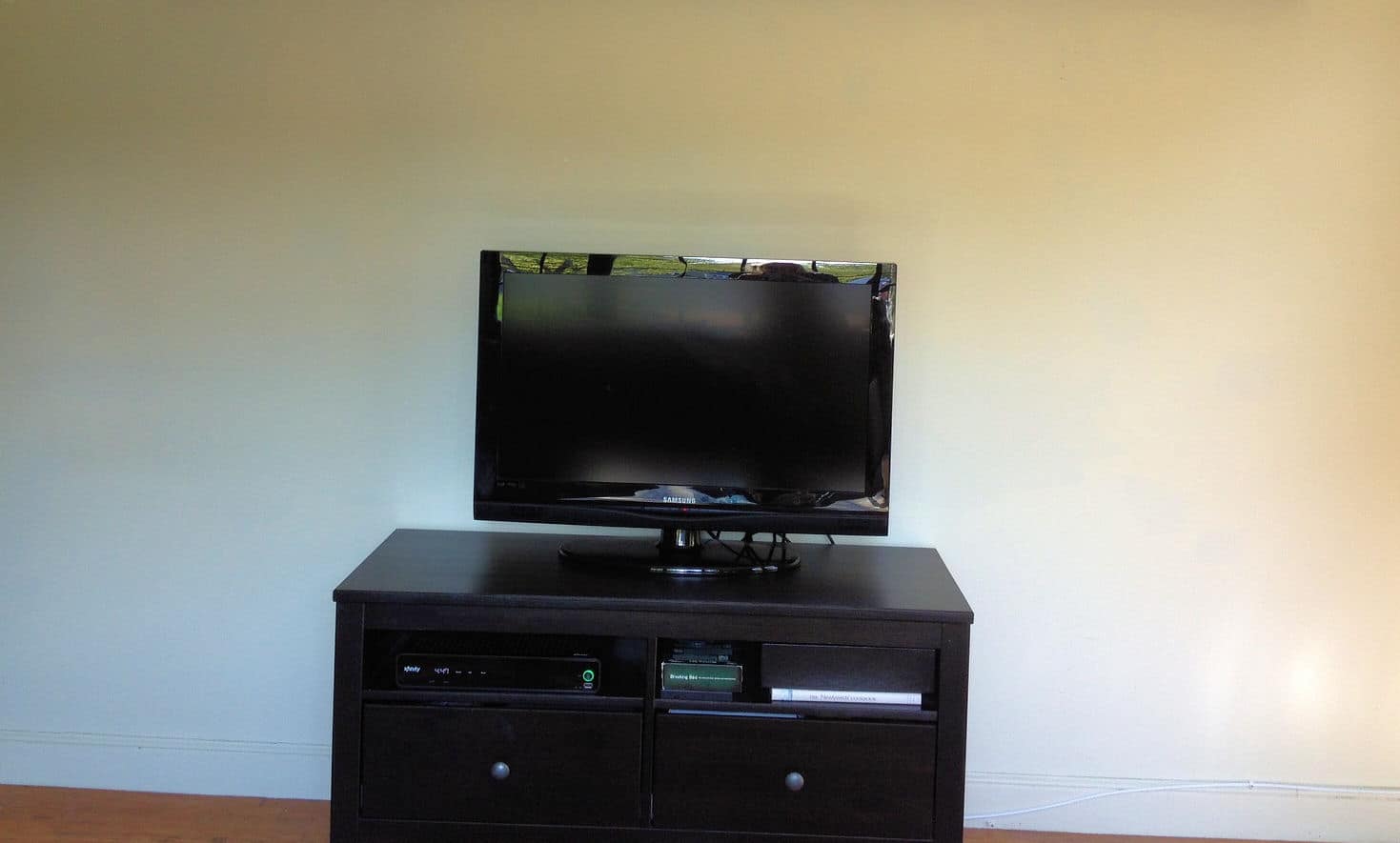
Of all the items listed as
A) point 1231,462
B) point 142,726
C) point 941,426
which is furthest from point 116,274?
point 1231,462

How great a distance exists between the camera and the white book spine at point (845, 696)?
2.04 m

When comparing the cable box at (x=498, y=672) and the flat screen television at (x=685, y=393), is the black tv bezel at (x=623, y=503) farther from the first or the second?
the cable box at (x=498, y=672)

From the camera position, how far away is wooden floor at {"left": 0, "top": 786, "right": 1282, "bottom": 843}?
91.2 inches

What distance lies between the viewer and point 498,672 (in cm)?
207

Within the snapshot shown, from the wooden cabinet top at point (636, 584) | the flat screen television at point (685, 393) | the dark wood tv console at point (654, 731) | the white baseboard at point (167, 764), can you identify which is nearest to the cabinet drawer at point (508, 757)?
the dark wood tv console at point (654, 731)

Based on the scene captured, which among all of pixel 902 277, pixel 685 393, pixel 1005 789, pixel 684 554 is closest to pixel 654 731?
pixel 684 554

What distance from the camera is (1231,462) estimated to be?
95.2 inches

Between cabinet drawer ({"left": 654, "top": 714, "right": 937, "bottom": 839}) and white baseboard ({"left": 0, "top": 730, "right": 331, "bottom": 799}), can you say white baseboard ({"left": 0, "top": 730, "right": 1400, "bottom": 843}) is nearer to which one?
white baseboard ({"left": 0, "top": 730, "right": 331, "bottom": 799})

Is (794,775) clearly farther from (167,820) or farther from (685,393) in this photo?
(167,820)

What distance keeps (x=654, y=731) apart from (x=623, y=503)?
476 millimetres

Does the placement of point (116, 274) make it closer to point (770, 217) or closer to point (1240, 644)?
point (770, 217)

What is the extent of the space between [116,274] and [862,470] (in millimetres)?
1735

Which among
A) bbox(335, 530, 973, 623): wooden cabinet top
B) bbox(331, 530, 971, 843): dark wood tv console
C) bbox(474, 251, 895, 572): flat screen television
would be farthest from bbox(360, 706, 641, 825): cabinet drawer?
bbox(474, 251, 895, 572): flat screen television

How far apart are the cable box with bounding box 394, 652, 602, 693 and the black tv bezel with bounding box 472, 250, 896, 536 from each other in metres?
0.32
